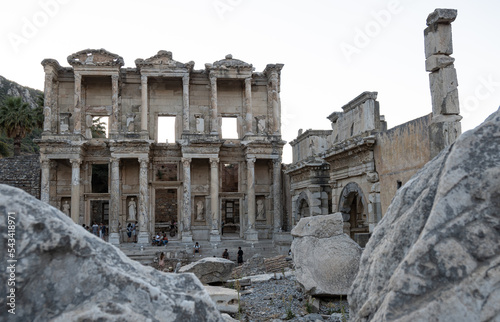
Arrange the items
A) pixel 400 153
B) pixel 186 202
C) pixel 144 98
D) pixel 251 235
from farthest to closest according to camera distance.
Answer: pixel 144 98, pixel 186 202, pixel 251 235, pixel 400 153

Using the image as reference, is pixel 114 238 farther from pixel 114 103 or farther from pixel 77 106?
pixel 77 106

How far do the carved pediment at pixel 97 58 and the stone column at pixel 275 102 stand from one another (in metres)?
8.28

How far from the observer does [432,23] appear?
7.62 meters

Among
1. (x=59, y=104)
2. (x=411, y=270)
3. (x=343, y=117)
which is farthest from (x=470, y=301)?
(x=59, y=104)

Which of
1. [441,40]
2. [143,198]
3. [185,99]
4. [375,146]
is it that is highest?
[185,99]

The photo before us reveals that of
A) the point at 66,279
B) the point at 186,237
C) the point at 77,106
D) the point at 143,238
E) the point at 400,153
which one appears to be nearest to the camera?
the point at 66,279

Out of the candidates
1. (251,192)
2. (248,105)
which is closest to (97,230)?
(251,192)

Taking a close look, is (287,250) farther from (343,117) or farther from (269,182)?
(343,117)

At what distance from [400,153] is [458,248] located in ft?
26.2

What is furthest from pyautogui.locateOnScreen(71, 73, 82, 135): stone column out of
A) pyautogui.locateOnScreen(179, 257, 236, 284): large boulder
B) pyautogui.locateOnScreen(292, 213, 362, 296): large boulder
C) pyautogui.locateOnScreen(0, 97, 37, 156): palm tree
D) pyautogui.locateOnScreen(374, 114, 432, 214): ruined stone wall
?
pyautogui.locateOnScreen(292, 213, 362, 296): large boulder

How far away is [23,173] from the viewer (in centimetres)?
2717

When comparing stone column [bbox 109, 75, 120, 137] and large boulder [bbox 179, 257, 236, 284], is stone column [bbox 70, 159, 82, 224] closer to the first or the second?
stone column [bbox 109, 75, 120, 137]

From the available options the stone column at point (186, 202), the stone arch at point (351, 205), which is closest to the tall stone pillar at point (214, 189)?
the stone column at point (186, 202)

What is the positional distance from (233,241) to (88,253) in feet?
63.6
